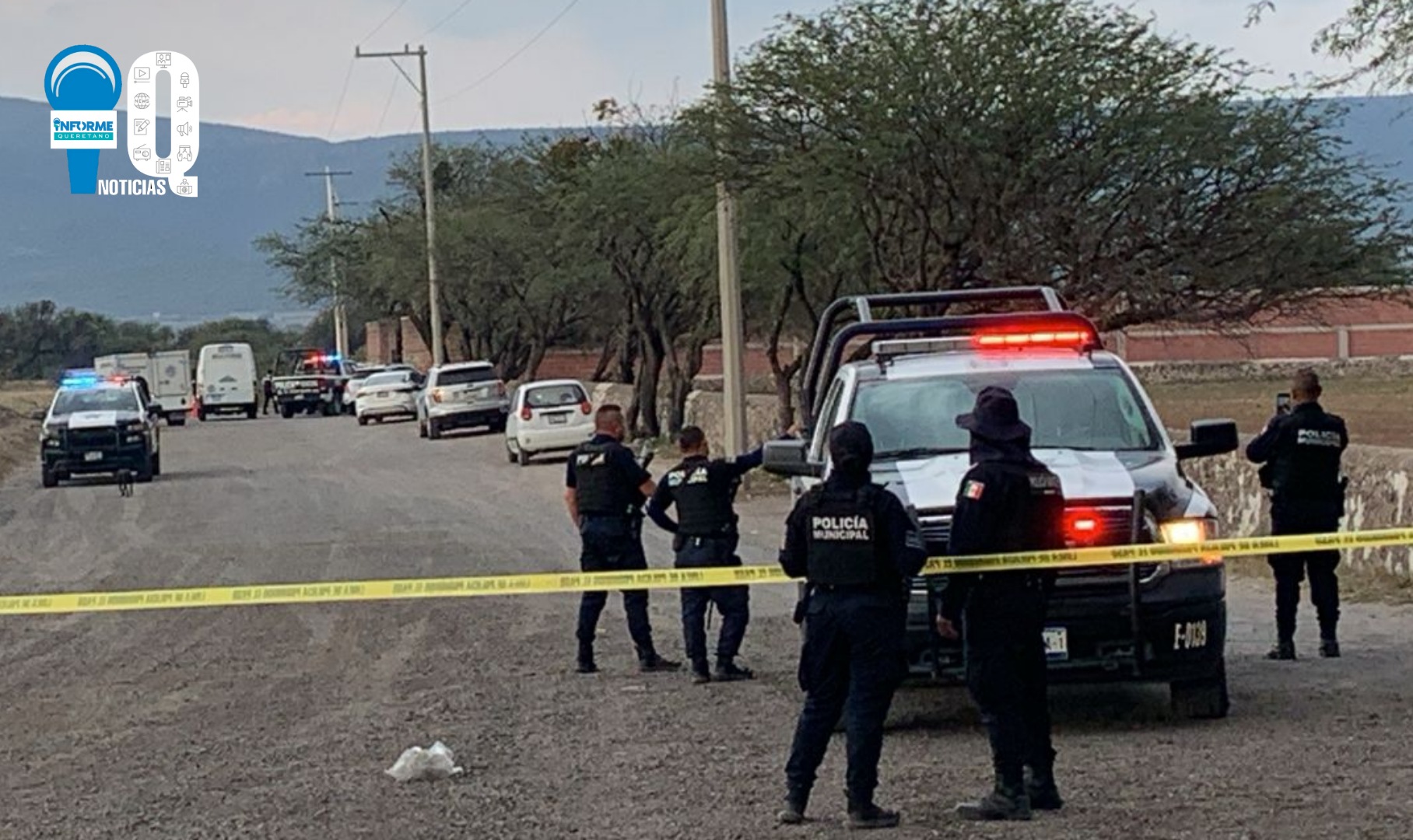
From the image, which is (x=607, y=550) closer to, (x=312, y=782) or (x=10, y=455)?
(x=312, y=782)

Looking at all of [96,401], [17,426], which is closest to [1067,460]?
[96,401]

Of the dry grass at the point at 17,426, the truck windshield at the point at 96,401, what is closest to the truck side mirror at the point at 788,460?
the truck windshield at the point at 96,401

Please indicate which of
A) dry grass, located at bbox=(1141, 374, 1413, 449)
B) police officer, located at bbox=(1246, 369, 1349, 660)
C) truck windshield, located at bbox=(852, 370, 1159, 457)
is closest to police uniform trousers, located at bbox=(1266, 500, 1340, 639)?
police officer, located at bbox=(1246, 369, 1349, 660)

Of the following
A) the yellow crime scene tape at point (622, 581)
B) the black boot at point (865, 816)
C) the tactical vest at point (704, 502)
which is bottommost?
the black boot at point (865, 816)

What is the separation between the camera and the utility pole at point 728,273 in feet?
87.0

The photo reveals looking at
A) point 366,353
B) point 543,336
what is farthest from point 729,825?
point 366,353

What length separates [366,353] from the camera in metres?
119

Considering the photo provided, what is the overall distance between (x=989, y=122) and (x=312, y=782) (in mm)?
16387

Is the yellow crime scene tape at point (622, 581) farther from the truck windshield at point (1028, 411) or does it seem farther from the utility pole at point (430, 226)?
the utility pole at point (430, 226)

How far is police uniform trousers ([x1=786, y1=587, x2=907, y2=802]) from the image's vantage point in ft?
28.2

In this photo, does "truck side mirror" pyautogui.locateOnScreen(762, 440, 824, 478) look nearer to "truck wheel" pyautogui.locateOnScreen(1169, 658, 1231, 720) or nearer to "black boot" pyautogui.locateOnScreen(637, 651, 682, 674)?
"truck wheel" pyautogui.locateOnScreen(1169, 658, 1231, 720)

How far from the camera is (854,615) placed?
8617 mm

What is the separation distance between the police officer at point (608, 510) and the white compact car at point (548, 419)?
75.6 ft

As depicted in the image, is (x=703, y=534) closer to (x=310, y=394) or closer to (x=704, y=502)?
(x=704, y=502)
